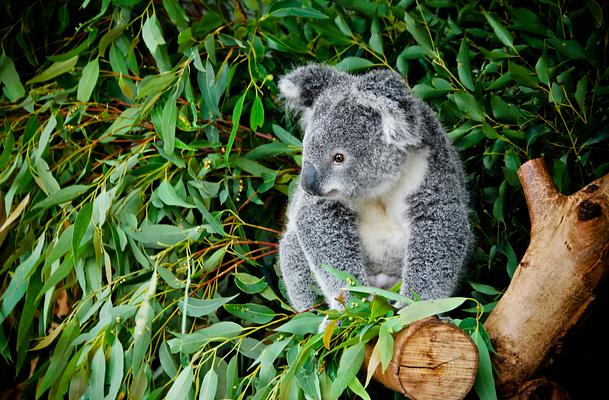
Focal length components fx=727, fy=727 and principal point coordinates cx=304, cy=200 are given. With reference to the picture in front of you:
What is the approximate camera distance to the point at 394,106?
2514 millimetres

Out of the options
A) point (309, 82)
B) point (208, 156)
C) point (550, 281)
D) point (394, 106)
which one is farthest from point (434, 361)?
point (208, 156)

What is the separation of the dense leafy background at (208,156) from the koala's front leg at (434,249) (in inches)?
12.6

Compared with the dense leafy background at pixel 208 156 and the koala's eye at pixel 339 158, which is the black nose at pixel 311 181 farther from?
the dense leafy background at pixel 208 156

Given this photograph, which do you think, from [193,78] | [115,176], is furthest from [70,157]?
[193,78]

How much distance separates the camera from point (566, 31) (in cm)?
322

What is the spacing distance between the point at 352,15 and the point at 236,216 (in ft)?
4.14

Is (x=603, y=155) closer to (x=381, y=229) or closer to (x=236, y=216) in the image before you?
(x=381, y=229)

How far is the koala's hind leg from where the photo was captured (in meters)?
3.01

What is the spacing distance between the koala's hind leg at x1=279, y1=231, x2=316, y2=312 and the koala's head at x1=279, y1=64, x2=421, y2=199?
46cm

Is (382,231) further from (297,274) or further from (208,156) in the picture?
(208,156)

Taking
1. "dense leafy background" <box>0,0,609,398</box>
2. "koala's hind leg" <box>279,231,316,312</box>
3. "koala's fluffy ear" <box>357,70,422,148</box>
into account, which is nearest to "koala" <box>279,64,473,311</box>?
"koala's fluffy ear" <box>357,70,422,148</box>

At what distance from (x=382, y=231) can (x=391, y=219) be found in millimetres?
70

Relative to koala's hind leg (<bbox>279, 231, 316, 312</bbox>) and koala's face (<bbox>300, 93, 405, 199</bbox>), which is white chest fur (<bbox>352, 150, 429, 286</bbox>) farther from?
koala's hind leg (<bbox>279, 231, 316, 312</bbox>)

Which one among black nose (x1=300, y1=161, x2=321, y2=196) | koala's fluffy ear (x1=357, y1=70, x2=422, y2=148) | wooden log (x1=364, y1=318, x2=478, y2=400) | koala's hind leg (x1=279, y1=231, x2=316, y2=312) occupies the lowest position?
koala's hind leg (x1=279, y1=231, x2=316, y2=312)
